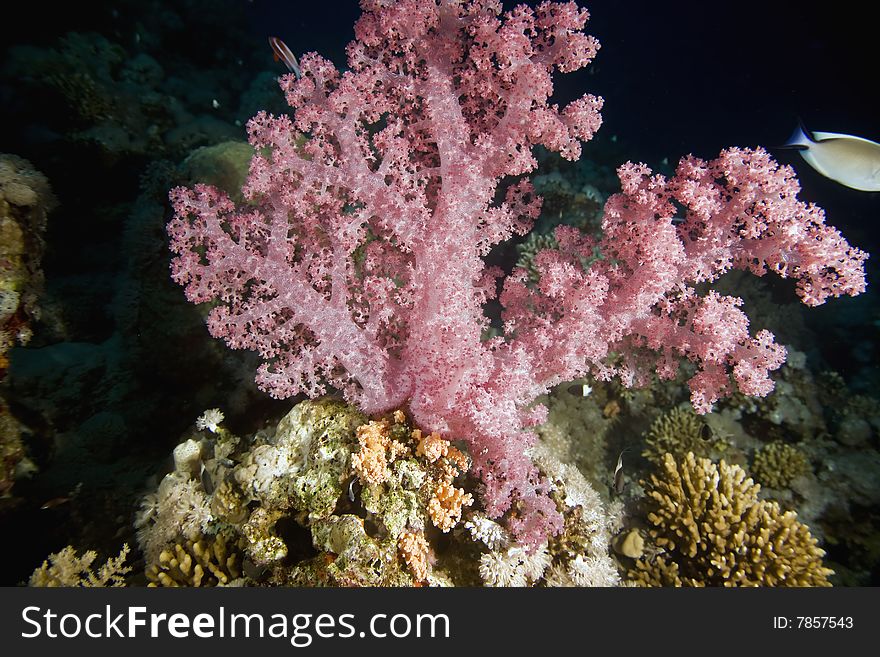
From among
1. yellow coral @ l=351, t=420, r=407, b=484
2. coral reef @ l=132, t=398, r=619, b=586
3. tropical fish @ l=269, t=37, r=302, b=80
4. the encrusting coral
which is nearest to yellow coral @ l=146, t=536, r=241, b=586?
coral reef @ l=132, t=398, r=619, b=586

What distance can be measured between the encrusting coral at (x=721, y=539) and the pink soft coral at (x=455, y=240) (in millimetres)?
1579

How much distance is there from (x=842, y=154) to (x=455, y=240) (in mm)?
3628

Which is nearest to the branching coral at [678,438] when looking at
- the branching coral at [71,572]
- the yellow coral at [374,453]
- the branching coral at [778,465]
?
the branching coral at [778,465]

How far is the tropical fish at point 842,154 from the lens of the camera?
358 centimetres

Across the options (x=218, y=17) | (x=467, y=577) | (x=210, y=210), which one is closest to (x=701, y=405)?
(x=467, y=577)

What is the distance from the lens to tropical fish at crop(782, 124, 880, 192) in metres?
3.58

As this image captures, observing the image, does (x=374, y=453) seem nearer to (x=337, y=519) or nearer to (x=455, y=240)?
(x=337, y=519)

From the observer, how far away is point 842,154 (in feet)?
12.0

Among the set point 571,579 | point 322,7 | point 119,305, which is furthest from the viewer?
point 322,7

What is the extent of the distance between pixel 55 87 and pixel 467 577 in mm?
11573

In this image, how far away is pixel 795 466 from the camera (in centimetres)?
544

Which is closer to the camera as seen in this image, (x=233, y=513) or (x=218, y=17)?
(x=233, y=513)

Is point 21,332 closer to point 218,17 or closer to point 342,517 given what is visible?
point 342,517

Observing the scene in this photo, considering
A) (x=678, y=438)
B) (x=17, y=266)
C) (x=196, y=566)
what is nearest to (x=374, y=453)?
(x=196, y=566)
